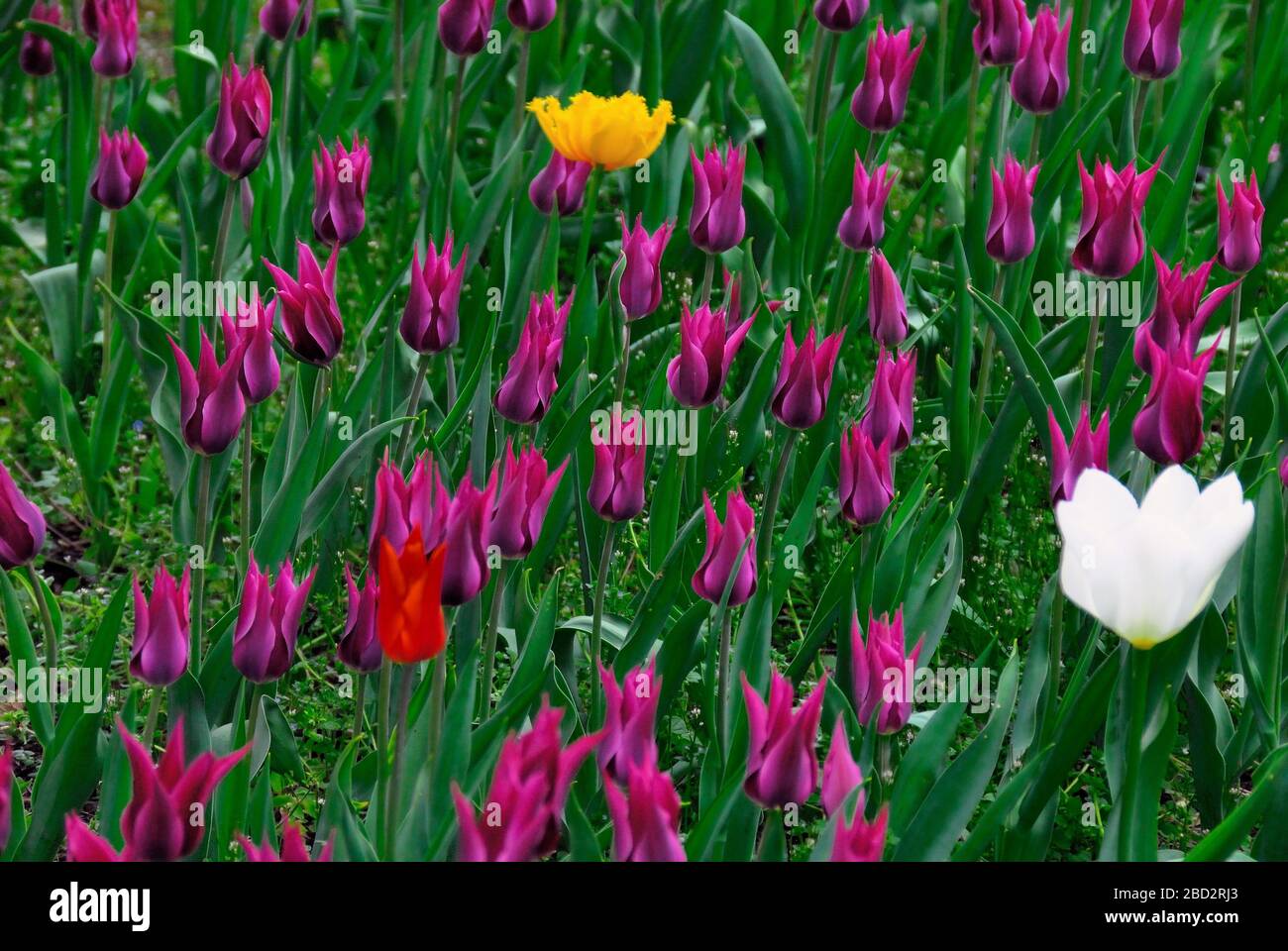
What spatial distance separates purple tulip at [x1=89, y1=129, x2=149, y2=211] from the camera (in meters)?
2.64

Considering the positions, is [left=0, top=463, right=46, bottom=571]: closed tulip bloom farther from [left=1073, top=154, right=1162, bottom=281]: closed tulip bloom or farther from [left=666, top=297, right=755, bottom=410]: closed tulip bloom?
[left=1073, top=154, right=1162, bottom=281]: closed tulip bloom

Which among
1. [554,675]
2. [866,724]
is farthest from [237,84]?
[866,724]

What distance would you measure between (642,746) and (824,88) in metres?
1.97

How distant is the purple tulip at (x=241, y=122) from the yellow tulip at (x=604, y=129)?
1.35 ft

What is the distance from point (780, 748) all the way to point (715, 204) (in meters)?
1.10

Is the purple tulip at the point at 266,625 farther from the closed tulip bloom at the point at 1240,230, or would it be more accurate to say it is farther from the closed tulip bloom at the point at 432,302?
the closed tulip bloom at the point at 1240,230

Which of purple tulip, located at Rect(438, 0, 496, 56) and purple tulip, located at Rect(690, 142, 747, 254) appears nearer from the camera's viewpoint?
purple tulip, located at Rect(690, 142, 747, 254)

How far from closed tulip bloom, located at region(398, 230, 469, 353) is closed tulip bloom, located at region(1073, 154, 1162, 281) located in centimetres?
84

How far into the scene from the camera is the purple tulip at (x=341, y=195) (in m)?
2.39

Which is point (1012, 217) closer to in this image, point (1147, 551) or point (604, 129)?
point (604, 129)

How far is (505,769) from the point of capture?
1.27m

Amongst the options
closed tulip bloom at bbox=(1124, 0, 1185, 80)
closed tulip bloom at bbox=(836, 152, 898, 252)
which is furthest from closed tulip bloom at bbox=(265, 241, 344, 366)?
closed tulip bloom at bbox=(1124, 0, 1185, 80)
